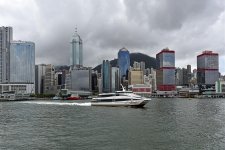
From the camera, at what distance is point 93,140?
1933 inches

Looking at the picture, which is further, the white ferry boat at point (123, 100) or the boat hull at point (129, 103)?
the white ferry boat at point (123, 100)

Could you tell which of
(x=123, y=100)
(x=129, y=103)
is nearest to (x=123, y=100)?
→ (x=123, y=100)

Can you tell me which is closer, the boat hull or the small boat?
the boat hull

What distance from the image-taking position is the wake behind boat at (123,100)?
123688mm

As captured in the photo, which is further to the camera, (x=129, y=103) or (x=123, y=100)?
(x=123, y=100)

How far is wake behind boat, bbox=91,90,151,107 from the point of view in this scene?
124 meters

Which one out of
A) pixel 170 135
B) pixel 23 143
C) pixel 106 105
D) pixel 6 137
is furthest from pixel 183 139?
pixel 106 105

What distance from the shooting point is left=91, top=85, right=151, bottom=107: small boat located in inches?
4872

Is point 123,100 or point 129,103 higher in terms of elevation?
point 123,100

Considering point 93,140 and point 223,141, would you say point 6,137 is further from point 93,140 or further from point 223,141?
point 223,141

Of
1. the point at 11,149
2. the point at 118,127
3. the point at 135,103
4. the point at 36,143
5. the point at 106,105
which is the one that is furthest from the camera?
the point at 106,105

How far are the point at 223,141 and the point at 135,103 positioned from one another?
7519 centimetres

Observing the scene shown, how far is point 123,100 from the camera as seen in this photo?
12681cm

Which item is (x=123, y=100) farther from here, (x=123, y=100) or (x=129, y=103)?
(x=129, y=103)
